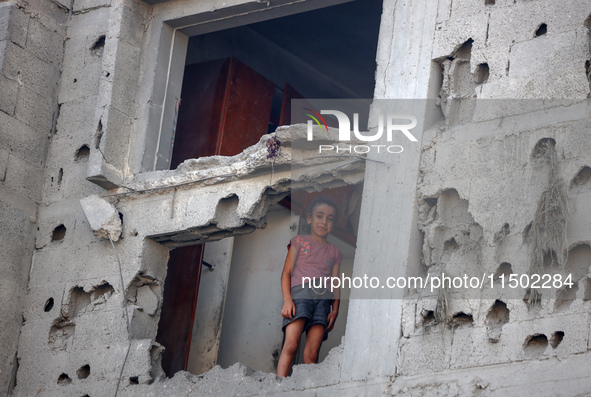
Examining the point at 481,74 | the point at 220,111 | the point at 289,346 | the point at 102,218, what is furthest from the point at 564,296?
the point at 220,111

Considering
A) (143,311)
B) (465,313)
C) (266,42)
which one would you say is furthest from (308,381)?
(266,42)

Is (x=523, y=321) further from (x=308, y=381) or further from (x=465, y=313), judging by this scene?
(x=308, y=381)

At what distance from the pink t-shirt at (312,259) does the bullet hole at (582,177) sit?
243 centimetres

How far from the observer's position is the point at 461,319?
7547 millimetres

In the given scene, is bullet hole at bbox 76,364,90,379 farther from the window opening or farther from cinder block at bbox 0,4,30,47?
cinder block at bbox 0,4,30,47

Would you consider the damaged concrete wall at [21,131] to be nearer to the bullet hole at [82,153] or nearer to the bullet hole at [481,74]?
the bullet hole at [82,153]

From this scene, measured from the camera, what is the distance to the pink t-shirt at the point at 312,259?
8.94 metres

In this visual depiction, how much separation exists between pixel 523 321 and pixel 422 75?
218 centimetres

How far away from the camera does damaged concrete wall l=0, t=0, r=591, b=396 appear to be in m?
7.36

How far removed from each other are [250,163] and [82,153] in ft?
6.36

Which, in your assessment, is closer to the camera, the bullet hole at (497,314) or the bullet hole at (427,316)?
the bullet hole at (497,314)

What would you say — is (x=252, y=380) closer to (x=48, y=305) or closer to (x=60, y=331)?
(x=60, y=331)

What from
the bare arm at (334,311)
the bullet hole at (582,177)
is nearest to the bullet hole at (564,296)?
the bullet hole at (582,177)

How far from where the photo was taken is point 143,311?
9188 mm
